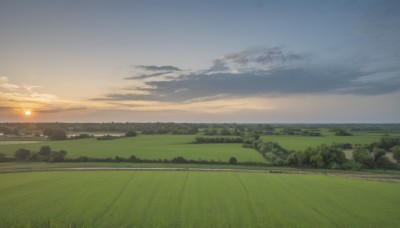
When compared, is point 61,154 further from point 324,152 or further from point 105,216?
point 324,152

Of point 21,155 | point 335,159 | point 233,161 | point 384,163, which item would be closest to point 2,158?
point 21,155

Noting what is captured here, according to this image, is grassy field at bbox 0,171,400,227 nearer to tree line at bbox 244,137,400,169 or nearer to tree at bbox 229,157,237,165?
tree line at bbox 244,137,400,169

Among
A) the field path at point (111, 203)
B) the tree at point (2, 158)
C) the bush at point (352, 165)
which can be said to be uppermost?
the tree at point (2, 158)

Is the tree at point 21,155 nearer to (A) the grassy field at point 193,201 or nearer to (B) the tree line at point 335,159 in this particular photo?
(A) the grassy field at point 193,201

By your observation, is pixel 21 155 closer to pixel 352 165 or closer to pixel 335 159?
pixel 335 159

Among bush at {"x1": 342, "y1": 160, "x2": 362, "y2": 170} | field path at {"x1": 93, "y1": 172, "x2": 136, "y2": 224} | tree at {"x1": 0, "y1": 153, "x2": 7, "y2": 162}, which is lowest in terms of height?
bush at {"x1": 342, "y1": 160, "x2": 362, "y2": 170}

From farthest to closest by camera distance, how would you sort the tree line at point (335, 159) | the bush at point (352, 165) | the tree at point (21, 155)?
the tree at point (21, 155) → the tree line at point (335, 159) → the bush at point (352, 165)

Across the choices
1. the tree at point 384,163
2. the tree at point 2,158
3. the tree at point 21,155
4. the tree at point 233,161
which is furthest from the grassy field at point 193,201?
the tree at point 2,158

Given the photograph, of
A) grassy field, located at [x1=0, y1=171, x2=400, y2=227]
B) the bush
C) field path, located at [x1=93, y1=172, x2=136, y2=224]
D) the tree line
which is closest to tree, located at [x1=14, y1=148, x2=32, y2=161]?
grassy field, located at [x1=0, y1=171, x2=400, y2=227]
